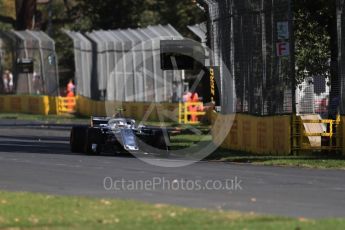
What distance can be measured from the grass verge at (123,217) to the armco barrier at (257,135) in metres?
11.8

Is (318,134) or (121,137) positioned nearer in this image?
(121,137)

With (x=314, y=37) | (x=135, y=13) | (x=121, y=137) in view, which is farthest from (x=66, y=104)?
(x=121, y=137)

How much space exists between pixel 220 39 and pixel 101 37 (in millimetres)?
20855

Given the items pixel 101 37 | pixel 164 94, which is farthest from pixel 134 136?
pixel 101 37

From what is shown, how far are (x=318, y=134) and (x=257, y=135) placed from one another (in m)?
2.20

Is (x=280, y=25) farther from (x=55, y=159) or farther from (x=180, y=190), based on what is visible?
(x=180, y=190)

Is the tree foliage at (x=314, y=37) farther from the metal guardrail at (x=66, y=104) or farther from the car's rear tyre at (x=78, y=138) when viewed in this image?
the metal guardrail at (x=66, y=104)

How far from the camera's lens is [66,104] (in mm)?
54250

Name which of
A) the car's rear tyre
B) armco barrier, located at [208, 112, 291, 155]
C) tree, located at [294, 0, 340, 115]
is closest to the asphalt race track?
the car's rear tyre

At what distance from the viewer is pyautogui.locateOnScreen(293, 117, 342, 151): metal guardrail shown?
25.4 meters

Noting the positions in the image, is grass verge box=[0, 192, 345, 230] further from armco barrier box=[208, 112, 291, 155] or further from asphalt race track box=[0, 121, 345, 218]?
armco barrier box=[208, 112, 291, 155]

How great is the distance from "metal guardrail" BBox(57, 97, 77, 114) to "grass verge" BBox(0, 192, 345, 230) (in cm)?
3920

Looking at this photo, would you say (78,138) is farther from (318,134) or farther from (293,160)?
(318,134)

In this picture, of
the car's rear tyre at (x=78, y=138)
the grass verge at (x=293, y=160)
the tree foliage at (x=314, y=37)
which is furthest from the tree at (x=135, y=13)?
the grass verge at (x=293, y=160)
